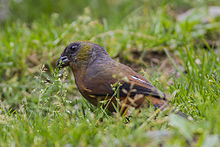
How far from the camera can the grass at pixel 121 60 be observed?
7.43 ft

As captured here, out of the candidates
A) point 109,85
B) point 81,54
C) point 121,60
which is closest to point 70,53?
point 81,54

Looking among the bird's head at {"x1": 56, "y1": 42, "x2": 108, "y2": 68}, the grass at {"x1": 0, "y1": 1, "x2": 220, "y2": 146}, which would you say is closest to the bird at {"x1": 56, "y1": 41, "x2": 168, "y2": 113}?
the bird's head at {"x1": 56, "y1": 42, "x2": 108, "y2": 68}

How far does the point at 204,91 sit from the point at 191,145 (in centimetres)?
124

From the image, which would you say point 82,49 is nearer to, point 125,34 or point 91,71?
point 91,71

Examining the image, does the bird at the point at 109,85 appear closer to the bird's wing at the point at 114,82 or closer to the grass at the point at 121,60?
the bird's wing at the point at 114,82

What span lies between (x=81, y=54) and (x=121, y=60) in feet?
5.37

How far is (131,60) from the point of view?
504 cm

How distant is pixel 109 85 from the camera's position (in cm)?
305

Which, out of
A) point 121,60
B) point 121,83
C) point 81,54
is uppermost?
point 81,54

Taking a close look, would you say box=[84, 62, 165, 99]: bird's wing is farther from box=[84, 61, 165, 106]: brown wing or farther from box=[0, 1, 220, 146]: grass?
box=[0, 1, 220, 146]: grass

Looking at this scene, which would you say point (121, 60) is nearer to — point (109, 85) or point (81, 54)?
point (81, 54)

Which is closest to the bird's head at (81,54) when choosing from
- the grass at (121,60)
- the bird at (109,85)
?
the bird at (109,85)

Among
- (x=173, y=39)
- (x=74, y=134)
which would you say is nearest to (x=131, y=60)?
(x=173, y=39)

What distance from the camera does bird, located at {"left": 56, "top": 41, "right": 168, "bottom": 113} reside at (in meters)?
3.01
